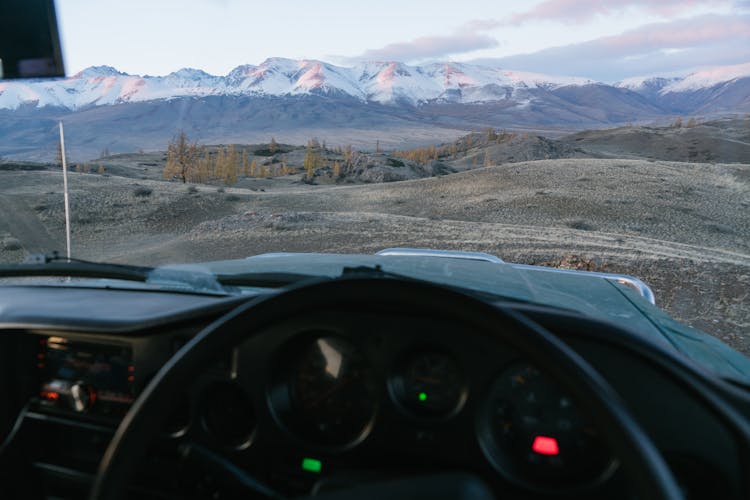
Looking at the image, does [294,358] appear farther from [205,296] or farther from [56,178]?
[56,178]

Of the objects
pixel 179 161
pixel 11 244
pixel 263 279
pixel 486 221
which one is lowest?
pixel 486 221

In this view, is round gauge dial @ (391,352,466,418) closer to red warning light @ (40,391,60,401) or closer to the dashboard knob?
the dashboard knob

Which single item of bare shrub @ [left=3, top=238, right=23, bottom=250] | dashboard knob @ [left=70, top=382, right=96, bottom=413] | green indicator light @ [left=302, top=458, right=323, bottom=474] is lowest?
bare shrub @ [left=3, top=238, right=23, bottom=250]

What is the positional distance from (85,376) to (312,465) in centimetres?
120

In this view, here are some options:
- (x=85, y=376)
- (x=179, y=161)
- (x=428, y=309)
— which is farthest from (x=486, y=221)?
(x=179, y=161)

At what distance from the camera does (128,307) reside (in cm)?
274

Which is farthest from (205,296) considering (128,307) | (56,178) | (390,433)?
(56,178)

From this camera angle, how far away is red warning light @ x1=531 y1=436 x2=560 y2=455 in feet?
6.75

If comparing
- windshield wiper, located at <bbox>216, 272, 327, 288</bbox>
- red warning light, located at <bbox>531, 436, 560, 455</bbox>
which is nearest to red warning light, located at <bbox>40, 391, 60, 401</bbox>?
windshield wiper, located at <bbox>216, 272, 327, 288</bbox>

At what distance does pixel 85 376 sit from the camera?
2.79 m

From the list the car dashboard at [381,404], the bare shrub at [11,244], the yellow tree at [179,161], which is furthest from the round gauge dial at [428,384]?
the yellow tree at [179,161]

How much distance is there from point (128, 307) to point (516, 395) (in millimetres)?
1679

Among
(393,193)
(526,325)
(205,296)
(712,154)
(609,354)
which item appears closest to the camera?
(526,325)

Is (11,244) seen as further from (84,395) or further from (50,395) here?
(84,395)
